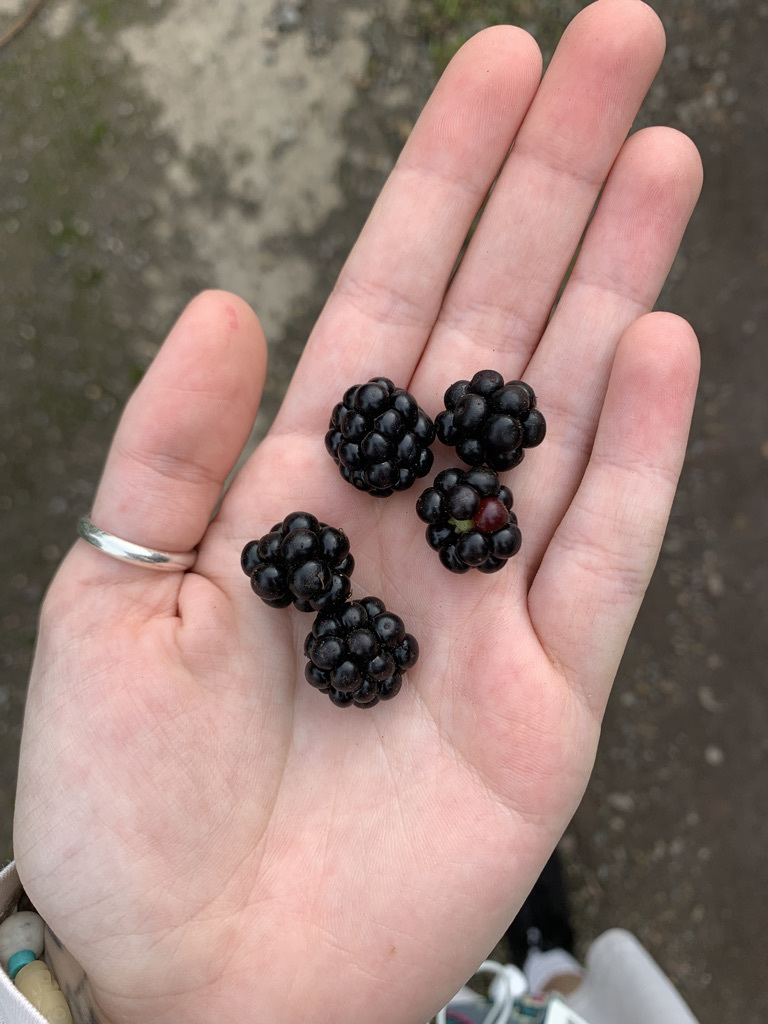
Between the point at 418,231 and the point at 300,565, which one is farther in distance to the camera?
the point at 418,231

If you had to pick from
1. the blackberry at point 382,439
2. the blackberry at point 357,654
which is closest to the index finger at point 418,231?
the blackberry at point 382,439

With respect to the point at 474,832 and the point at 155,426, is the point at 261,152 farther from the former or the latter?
the point at 474,832

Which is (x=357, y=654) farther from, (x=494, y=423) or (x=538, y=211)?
(x=538, y=211)

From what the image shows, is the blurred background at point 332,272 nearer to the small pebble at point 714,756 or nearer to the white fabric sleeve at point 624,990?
the small pebble at point 714,756

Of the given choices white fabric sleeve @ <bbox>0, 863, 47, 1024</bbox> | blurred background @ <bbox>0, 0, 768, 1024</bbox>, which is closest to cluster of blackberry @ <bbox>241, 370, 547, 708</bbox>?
white fabric sleeve @ <bbox>0, 863, 47, 1024</bbox>

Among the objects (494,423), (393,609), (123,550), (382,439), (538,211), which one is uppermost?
(538,211)

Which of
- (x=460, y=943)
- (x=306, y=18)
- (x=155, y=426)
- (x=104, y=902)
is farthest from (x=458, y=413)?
(x=306, y=18)

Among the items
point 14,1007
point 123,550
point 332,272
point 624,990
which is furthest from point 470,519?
point 624,990
